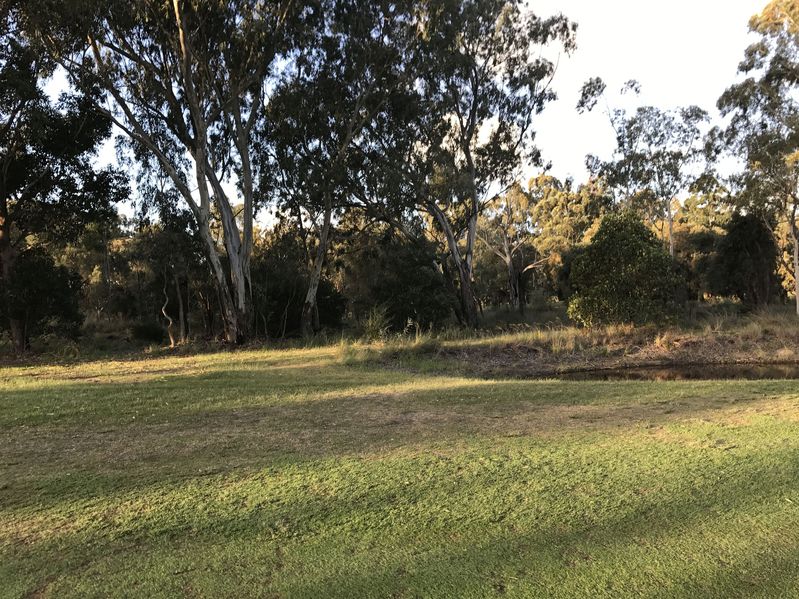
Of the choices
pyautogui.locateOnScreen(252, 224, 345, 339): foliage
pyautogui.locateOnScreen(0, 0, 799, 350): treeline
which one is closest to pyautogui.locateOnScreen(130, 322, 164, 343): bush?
pyautogui.locateOnScreen(0, 0, 799, 350): treeline

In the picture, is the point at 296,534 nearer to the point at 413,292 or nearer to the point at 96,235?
the point at 413,292

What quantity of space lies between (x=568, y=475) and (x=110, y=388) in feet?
27.2

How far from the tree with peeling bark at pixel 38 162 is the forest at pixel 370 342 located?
0.38ft

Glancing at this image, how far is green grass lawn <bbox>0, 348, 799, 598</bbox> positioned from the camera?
2600 millimetres

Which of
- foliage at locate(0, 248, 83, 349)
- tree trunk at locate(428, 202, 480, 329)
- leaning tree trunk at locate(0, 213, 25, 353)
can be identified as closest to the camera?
foliage at locate(0, 248, 83, 349)

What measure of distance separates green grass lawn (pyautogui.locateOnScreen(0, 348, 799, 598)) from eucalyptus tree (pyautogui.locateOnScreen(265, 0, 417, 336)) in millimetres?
17938

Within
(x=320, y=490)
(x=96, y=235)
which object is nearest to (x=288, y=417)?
(x=320, y=490)

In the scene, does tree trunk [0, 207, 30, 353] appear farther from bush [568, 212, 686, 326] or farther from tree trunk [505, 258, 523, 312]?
tree trunk [505, 258, 523, 312]

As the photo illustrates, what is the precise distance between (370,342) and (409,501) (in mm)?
14177

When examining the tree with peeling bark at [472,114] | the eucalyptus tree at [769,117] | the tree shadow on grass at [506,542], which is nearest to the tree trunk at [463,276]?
the tree with peeling bark at [472,114]

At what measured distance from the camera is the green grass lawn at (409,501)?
260cm

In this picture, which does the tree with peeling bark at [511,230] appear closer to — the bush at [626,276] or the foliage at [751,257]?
the foliage at [751,257]

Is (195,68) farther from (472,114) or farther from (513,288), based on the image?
(513,288)

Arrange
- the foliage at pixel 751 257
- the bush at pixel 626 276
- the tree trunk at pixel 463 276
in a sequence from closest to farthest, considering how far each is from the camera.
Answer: the bush at pixel 626 276, the tree trunk at pixel 463 276, the foliage at pixel 751 257
